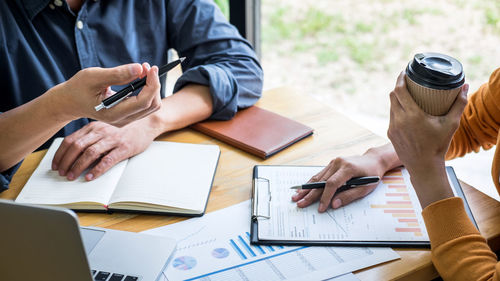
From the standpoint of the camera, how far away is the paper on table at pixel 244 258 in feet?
2.64

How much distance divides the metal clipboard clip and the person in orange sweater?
0.20ft

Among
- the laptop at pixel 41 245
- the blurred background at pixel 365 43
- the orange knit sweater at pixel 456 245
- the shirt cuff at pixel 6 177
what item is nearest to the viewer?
the laptop at pixel 41 245

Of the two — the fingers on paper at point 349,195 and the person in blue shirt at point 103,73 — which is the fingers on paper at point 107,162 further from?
the fingers on paper at point 349,195

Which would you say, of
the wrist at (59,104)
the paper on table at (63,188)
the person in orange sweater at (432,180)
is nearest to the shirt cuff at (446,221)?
the person in orange sweater at (432,180)

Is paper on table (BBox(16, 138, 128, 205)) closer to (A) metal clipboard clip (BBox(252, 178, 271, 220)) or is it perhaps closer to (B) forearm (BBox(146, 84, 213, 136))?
(B) forearm (BBox(146, 84, 213, 136))

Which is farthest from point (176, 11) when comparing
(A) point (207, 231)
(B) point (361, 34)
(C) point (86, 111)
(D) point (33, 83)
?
(B) point (361, 34)

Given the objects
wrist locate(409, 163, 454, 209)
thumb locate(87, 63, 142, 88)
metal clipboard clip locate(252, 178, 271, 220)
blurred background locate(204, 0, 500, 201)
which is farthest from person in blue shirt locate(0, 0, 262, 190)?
blurred background locate(204, 0, 500, 201)

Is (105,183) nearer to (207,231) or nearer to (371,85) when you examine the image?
(207,231)

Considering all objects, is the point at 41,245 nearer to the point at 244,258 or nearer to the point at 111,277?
the point at 111,277

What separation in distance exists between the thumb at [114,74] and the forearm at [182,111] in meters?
0.25

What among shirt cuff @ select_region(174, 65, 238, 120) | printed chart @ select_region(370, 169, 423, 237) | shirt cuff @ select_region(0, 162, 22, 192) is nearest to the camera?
printed chart @ select_region(370, 169, 423, 237)

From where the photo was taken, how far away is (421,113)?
846 millimetres

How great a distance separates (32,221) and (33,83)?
32.3 inches

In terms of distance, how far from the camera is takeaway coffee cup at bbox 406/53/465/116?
790 millimetres
